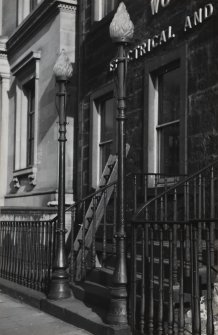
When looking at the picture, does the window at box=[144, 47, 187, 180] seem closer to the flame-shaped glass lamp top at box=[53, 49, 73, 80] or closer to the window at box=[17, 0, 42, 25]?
the flame-shaped glass lamp top at box=[53, 49, 73, 80]

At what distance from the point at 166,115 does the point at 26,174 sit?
22.2 feet

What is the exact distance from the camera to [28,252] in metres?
10.3

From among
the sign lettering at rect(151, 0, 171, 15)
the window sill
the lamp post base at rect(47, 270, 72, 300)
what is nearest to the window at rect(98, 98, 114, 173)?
the sign lettering at rect(151, 0, 171, 15)

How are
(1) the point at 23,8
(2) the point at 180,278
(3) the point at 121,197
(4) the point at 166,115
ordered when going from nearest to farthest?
1. (2) the point at 180,278
2. (3) the point at 121,197
3. (4) the point at 166,115
4. (1) the point at 23,8

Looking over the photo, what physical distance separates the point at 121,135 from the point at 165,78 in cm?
327

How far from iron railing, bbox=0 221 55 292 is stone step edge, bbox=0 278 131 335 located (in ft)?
0.85

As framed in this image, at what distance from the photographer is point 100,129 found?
12.1m

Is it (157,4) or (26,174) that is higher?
(157,4)

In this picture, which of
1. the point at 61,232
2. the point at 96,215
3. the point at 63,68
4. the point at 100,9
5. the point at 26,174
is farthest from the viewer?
the point at 26,174

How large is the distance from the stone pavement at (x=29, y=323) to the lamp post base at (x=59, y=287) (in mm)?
327

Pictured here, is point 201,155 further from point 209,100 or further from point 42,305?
point 42,305

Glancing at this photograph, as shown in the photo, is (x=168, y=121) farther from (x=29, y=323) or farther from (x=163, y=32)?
(x=29, y=323)

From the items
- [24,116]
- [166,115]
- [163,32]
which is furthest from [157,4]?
[24,116]

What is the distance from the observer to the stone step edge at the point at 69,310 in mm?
6377
